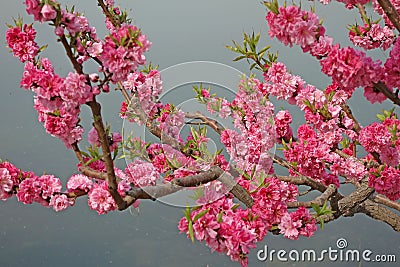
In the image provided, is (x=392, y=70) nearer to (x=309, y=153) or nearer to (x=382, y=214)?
(x=309, y=153)

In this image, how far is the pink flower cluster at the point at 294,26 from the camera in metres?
2.10

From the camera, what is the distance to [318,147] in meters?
3.13

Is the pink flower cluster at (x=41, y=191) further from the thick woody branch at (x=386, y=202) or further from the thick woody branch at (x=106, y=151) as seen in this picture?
the thick woody branch at (x=386, y=202)

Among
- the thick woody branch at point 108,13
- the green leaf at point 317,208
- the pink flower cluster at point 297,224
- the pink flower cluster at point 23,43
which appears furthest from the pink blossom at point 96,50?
the thick woody branch at point 108,13

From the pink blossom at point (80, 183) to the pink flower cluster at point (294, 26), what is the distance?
1243mm

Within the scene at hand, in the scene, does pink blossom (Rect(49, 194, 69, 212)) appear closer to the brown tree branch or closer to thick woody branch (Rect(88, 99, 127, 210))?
thick woody branch (Rect(88, 99, 127, 210))

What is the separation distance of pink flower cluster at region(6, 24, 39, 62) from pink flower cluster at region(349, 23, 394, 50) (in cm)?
181

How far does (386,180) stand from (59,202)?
1.95m

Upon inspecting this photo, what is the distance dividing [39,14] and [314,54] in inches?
45.0

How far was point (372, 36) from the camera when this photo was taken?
3018mm

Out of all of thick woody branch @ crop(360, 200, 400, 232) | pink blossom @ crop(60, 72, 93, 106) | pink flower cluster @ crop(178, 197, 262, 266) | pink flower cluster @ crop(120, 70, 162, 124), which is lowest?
pink flower cluster @ crop(178, 197, 262, 266)

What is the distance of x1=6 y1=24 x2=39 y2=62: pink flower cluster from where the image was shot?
2764 millimetres

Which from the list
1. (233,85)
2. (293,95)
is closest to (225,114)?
(233,85)

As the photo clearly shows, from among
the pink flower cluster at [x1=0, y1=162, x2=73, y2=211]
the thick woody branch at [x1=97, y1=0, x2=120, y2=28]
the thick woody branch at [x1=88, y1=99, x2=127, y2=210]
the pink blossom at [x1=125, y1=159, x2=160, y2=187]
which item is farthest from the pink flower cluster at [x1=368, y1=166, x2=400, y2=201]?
the thick woody branch at [x1=97, y1=0, x2=120, y2=28]
